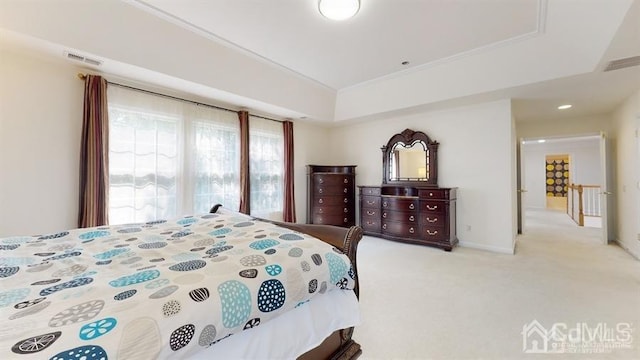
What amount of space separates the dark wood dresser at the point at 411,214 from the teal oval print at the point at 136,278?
12.9 ft

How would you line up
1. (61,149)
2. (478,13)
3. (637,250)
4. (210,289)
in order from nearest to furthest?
(210,289) < (478,13) < (61,149) < (637,250)

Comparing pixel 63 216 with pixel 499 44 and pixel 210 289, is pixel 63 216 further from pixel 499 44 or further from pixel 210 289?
pixel 499 44

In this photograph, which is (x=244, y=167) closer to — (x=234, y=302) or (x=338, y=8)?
(x=338, y=8)

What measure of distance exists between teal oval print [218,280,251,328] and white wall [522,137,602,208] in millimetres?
8915

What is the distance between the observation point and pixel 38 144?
254 cm

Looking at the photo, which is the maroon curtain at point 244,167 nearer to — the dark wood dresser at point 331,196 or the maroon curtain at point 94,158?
the dark wood dresser at point 331,196

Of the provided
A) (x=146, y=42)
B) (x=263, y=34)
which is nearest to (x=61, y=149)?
(x=146, y=42)

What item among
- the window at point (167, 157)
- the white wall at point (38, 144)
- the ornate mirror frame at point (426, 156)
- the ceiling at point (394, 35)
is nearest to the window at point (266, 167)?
the window at point (167, 157)

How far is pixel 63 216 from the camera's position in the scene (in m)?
2.69

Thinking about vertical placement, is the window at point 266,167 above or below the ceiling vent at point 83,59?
below

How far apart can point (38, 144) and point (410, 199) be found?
4.83 metres

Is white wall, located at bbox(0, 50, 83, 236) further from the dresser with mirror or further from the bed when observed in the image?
the dresser with mirror

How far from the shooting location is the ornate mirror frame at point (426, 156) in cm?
449

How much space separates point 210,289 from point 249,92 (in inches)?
125
